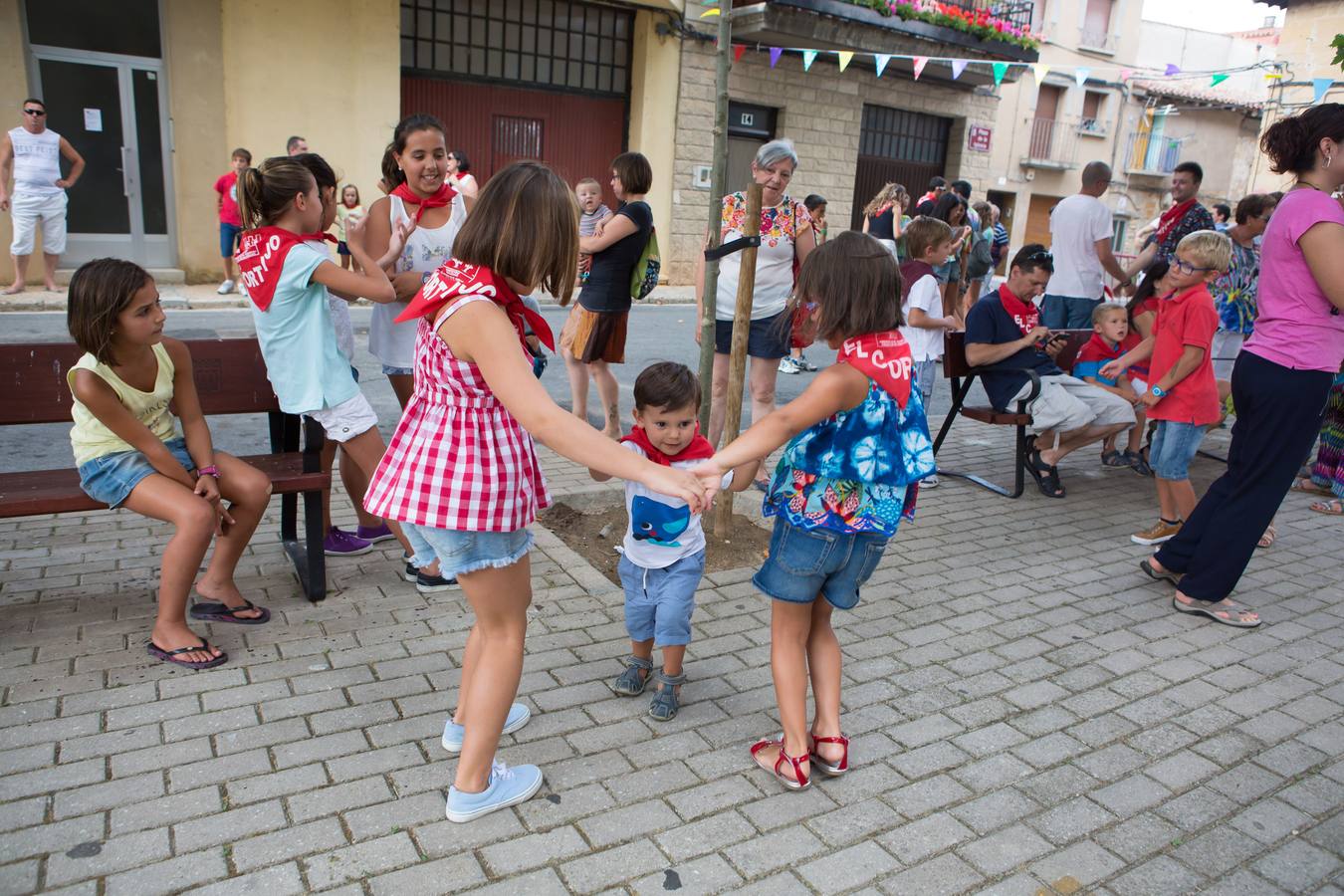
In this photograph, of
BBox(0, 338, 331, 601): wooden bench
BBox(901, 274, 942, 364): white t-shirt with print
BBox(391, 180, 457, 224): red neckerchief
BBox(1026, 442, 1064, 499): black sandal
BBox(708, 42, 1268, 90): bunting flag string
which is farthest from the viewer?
BBox(708, 42, 1268, 90): bunting flag string

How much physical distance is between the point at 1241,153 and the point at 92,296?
37.0m

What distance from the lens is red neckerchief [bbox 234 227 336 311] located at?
144 inches

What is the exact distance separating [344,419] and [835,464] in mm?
2142

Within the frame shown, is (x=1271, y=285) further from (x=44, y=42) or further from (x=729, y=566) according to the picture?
(x=44, y=42)

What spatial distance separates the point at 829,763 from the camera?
2918 mm

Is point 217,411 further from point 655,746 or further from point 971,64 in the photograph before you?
point 971,64

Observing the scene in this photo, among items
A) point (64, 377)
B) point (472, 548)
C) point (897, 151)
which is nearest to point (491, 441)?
point (472, 548)

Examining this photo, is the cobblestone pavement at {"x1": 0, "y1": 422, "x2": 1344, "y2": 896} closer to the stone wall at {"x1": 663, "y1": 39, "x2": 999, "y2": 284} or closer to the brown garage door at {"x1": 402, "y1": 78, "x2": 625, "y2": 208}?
the brown garage door at {"x1": 402, "y1": 78, "x2": 625, "y2": 208}

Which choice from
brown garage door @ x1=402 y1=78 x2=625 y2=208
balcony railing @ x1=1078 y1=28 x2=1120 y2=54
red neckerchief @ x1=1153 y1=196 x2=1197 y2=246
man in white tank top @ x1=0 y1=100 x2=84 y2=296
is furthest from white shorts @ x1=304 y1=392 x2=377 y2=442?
balcony railing @ x1=1078 y1=28 x2=1120 y2=54

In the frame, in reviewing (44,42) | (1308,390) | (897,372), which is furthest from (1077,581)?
(44,42)

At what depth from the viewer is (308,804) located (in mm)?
2635

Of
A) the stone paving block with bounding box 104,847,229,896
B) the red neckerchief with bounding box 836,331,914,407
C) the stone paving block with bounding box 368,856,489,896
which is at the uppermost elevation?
the red neckerchief with bounding box 836,331,914,407

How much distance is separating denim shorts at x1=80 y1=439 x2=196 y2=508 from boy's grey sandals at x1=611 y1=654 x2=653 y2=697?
6.05ft

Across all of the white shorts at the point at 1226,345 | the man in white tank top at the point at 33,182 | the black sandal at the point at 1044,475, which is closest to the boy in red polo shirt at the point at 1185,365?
the black sandal at the point at 1044,475
